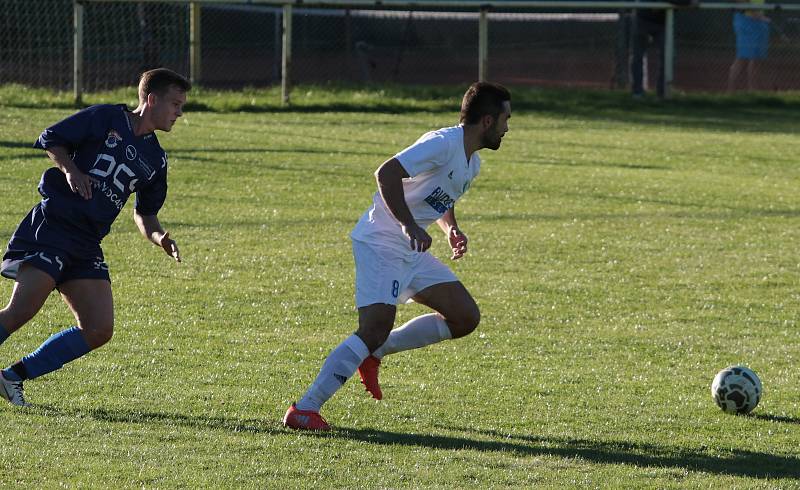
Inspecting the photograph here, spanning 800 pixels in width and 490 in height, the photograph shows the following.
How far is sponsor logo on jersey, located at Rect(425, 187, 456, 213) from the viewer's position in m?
5.56

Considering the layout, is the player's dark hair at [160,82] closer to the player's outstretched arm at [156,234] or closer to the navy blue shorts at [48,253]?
the player's outstretched arm at [156,234]

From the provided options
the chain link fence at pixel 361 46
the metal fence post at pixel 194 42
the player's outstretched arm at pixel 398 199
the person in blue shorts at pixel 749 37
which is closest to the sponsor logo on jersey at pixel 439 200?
the player's outstretched arm at pixel 398 199

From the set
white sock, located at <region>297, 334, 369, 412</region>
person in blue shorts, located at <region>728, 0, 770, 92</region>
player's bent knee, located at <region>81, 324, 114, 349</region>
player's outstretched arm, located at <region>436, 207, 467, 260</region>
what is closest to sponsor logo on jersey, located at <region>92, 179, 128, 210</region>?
player's bent knee, located at <region>81, 324, 114, 349</region>

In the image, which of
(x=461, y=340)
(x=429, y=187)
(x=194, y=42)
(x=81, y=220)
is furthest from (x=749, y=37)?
(x=81, y=220)

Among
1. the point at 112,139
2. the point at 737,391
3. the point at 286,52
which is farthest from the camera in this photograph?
the point at 286,52

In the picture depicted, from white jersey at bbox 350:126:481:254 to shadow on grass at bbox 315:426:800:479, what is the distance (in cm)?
84

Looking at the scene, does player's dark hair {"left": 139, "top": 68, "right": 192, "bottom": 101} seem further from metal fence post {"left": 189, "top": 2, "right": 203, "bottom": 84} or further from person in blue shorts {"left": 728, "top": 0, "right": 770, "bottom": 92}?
person in blue shorts {"left": 728, "top": 0, "right": 770, "bottom": 92}

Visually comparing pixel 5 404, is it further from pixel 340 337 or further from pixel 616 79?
pixel 616 79

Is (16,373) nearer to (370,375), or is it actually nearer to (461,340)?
(370,375)

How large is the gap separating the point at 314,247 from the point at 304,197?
6.62 ft

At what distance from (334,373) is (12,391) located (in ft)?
4.58

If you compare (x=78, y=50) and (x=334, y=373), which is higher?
(x=78, y=50)

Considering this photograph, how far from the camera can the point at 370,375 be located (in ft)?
18.7

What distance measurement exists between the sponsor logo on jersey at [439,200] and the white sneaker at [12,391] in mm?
1958
